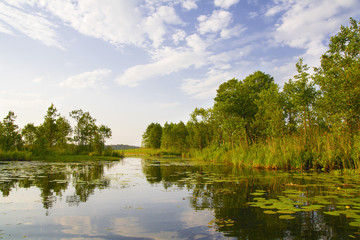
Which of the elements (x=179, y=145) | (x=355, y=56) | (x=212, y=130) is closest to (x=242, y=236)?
(x=355, y=56)

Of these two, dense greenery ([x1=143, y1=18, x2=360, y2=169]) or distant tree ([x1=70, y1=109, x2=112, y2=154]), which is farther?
distant tree ([x1=70, y1=109, x2=112, y2=154])

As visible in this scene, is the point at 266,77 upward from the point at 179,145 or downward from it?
upward

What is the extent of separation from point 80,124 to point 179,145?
3826 centimetres

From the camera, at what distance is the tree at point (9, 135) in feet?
96.7

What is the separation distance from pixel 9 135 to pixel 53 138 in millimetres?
5538

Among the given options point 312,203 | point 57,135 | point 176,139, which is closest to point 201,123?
point 176,139

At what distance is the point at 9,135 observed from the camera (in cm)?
3067

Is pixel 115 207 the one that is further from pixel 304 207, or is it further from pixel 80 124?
pixel 80 124

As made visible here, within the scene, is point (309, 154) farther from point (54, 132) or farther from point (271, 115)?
point (54, 132)

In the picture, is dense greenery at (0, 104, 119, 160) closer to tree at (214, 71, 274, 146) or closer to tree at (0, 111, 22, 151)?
tree at (0, 111, 22, 151)

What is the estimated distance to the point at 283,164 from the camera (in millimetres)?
16969

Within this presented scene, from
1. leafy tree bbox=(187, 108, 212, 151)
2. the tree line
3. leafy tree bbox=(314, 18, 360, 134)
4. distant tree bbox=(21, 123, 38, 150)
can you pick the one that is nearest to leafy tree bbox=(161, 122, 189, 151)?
leafy tree bbox=(187, 108, 212, 151)

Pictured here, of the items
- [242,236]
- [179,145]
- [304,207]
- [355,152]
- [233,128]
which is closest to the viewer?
[242,236]

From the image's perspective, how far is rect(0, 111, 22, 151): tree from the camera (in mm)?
29483
